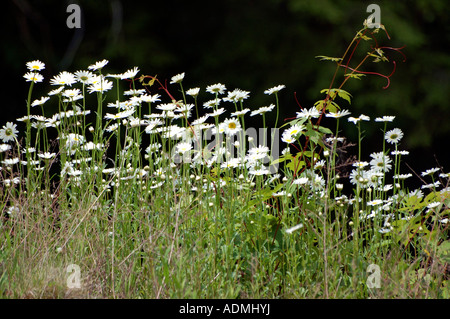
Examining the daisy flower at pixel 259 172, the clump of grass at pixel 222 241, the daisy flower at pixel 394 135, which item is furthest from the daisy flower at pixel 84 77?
the daisy flower at pixel 394 135

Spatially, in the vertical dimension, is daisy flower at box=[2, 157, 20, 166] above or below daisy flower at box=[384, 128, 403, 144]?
below

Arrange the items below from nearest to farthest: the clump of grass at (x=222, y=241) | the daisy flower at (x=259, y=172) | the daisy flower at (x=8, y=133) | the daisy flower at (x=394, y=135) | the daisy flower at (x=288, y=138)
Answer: the clump of grass at (x=222, y=241)
the daisy flower at (x=259, y=172)
the daisy flower at (x=288, y=138)
the daisy flower at (x=394, y=135)
the daisy flower at (x=8, y=133)

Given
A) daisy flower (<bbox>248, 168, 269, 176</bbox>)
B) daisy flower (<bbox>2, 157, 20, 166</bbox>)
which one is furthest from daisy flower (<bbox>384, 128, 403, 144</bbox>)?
daisy flower (<bbox>2, 157, 20, 166</bbox>)

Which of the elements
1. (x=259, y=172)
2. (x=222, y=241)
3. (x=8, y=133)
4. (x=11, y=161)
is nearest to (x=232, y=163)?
(x=259, y=172)

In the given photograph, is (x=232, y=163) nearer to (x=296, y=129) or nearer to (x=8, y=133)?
(x=296, y=129)

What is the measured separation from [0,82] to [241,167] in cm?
595

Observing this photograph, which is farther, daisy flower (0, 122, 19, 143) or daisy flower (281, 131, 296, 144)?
daisy flower (0, 122, 19, 143)

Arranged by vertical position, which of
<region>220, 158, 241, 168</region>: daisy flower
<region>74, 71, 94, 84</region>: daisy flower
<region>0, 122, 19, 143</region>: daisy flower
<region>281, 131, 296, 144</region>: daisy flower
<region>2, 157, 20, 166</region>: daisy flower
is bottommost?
<region>220, 158, 241, 168</region>: daisy flower

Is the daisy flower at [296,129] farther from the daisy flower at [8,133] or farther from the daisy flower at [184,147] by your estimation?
the daisy flower at [8,133]

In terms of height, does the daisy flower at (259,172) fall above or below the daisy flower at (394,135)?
below

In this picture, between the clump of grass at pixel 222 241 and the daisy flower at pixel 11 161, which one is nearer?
the clump of grass at pixel 222 241

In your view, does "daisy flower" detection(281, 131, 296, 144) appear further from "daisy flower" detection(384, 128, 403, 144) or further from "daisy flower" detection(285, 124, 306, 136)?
"daisy flower" detection(384, 128, 403, 144)

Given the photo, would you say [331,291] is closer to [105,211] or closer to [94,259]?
[94,259]

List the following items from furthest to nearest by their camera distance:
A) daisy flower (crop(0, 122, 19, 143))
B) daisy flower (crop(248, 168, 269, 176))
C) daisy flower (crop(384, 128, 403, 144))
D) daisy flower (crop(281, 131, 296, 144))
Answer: daisy flower (crop(0, 122, 19, 143)), daisy flower (crop(384, 128, 403, 144)), daisy flower (crop(281, 131, 296, 144)), daisy flower (crop(248, 168, 269, 176))
